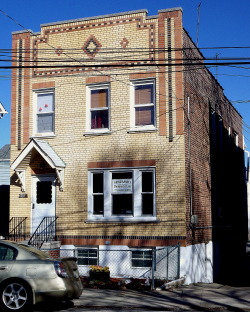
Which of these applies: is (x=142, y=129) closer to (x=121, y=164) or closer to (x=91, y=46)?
(x=121, y=164)

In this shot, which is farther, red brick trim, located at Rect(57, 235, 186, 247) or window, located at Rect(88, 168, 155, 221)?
window, located at Rect(88, 168, 155, 221)

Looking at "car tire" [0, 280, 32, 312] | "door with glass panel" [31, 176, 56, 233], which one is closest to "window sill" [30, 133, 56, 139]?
"door with glass panel" [31, 176, 56, 233]

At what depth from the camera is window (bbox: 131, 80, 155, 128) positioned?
18156 mm

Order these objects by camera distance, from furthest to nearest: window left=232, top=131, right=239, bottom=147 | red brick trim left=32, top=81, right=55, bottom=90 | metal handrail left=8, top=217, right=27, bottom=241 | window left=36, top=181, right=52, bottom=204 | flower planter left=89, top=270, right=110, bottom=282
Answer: window left=232, top=131, right=239, bottom=147
red brick trim left=32, top=81, right=55, bottom=90
window left=36, top=181, right=52, bottom=204
metal handrail left=8, top=217, right=27, bottom=241
flower planter left=89, top=270, right=110, bottom=282

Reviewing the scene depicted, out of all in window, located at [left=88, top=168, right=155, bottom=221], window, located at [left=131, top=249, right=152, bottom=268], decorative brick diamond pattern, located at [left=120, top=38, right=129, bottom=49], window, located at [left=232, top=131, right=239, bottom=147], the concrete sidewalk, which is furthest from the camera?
window, located at [left=232, top=131, right=239, bottom=147]

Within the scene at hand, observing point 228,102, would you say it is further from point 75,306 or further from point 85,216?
point 75,306

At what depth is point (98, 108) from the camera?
18.7m

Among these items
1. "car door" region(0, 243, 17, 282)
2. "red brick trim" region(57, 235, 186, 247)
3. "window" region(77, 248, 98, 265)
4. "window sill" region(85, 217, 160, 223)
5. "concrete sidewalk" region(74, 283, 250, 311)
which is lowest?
"concrete sidewalk" region(74, 283, 250, 311)

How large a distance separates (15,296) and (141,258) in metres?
7.74

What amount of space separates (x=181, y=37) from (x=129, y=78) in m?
2.33

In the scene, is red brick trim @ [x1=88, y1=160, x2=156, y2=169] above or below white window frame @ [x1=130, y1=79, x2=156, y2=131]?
below

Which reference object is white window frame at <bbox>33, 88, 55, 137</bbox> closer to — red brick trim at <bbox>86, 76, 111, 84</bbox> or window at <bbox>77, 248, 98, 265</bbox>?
red brick trim at <bbox>86, 76, 111, 84</bbox>

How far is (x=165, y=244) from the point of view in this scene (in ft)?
56.4

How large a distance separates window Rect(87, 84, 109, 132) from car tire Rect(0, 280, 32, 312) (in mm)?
9131
